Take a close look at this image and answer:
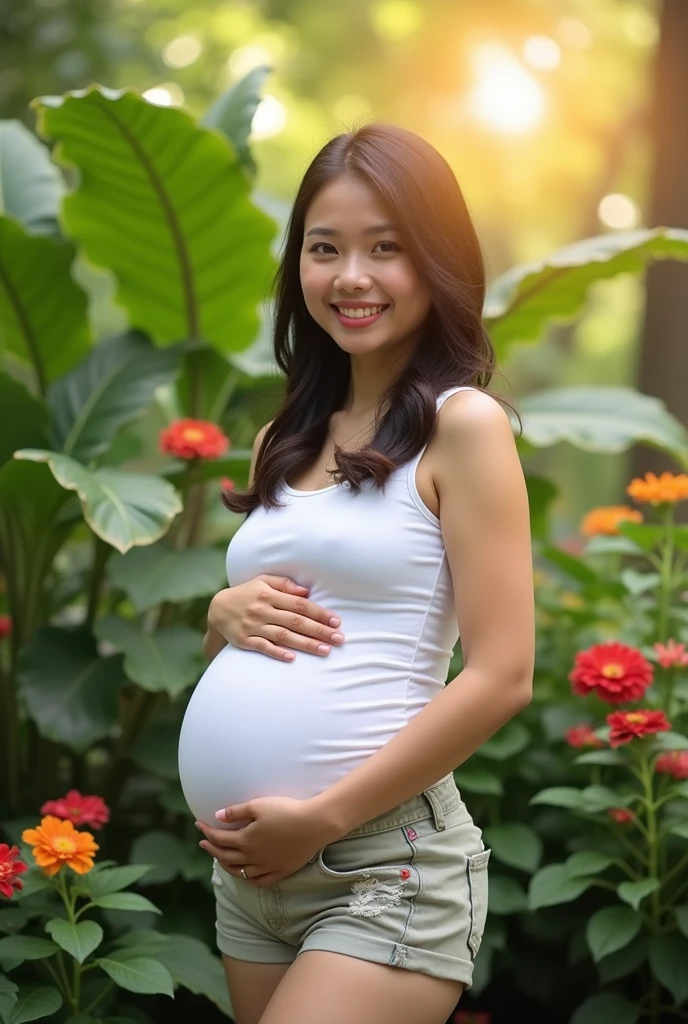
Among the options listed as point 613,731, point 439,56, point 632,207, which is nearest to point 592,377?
point 632,207

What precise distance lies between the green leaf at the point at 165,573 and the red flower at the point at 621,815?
0.94 meters

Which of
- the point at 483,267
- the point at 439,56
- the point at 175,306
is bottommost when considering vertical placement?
the point at 175,306

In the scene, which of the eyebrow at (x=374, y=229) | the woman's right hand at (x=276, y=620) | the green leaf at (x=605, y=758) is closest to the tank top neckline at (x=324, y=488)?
the woman's right hand at (x=276, y=620)

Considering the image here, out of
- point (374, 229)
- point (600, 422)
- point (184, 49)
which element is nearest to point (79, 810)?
point (374, 229)

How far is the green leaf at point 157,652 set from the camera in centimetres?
233

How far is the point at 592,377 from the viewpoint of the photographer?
532 inches

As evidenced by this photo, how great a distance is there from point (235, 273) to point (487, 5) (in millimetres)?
8251

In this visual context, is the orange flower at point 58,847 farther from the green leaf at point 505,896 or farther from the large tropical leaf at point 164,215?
the large tropical leaf at point 164,215

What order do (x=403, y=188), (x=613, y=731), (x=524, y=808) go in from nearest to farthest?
(x=403, y=188) < (x=613, y=731) < (x=524, y=808)

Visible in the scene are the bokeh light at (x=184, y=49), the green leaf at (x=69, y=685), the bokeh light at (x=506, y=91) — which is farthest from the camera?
the bokeh light at (x=506, y=91)

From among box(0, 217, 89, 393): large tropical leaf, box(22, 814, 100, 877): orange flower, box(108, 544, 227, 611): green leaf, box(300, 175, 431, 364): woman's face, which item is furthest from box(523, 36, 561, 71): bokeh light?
box(22, 814, 100, 877): orange flower

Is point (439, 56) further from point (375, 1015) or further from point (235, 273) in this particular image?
point (375, 1015)

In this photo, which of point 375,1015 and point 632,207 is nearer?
point 375,1015

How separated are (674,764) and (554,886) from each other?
34 centimetres
